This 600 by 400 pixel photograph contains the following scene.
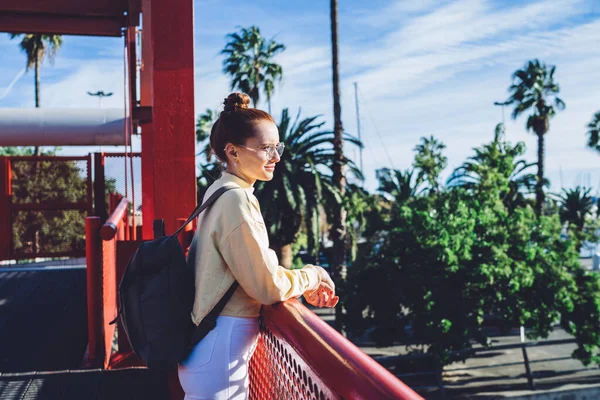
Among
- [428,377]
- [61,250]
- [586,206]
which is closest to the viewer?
[61,250]

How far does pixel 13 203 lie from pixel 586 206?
43743mm

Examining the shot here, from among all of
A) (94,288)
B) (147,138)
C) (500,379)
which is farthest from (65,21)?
(500,379)

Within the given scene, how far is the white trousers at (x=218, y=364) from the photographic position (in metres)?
2.05

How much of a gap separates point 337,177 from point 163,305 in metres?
19.7

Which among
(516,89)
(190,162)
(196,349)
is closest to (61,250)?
(190,162)

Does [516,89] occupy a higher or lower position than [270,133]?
higher

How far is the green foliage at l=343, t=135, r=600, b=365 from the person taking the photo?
20297mm

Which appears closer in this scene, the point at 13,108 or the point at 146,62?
the point at 146,62

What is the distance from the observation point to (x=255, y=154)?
215 cm

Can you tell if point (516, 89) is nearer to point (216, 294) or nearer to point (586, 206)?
point (586, 206)

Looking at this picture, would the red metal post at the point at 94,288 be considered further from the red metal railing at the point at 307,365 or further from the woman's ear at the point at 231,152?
the woman's ear at the point at 231,152

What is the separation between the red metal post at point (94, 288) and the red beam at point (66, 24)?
5.38m

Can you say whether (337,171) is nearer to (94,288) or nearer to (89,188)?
(89,188)

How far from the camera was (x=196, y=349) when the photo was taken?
2.07 m
